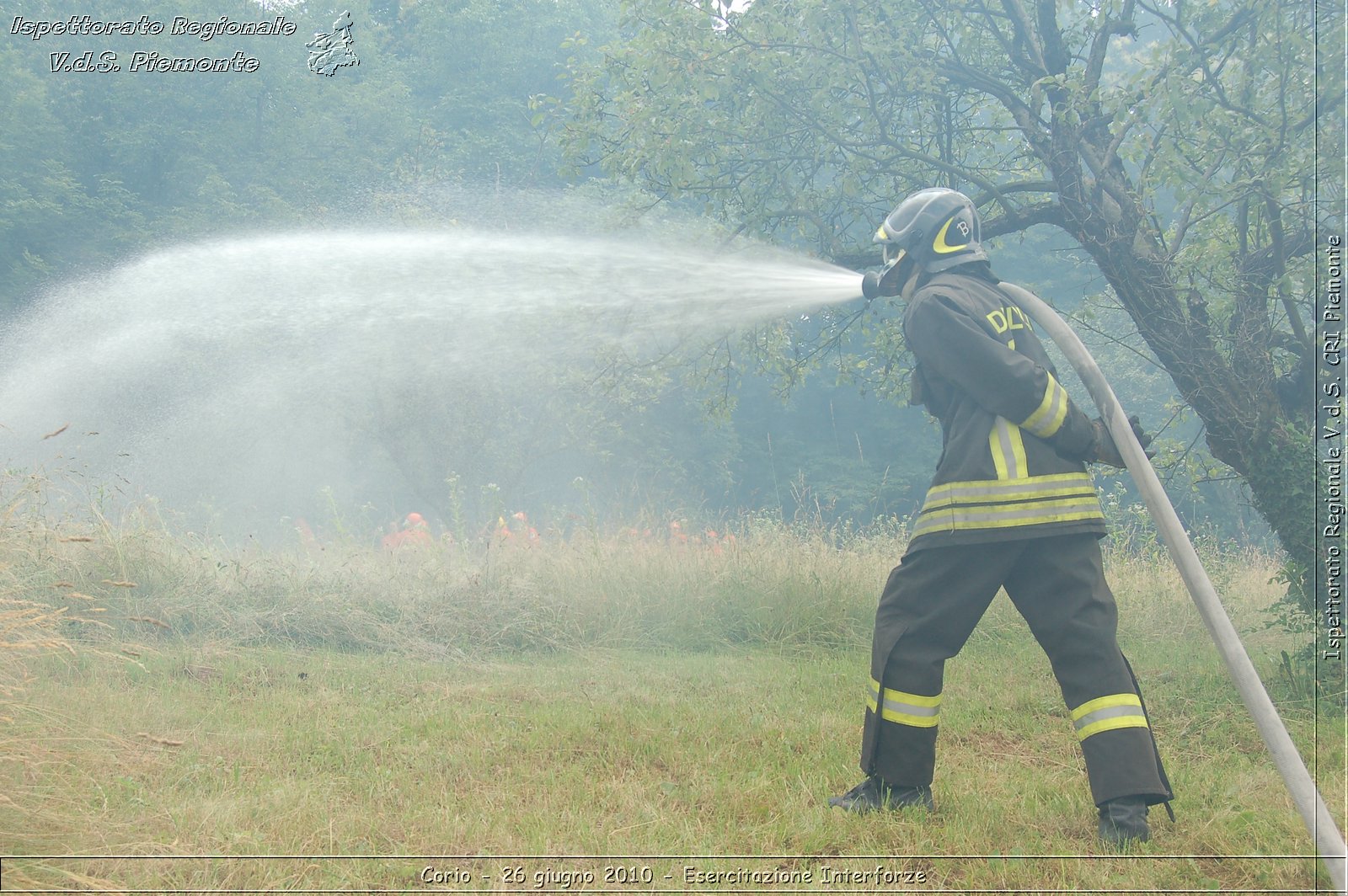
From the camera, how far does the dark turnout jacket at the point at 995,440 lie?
3.40 metres

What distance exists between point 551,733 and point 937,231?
2.56 metres

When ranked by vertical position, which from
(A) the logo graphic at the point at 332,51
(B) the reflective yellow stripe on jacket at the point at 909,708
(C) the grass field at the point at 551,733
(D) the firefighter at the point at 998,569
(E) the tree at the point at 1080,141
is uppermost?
(A) the logo graphic at the point at 332,51

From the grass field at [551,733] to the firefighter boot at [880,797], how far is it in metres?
0.07

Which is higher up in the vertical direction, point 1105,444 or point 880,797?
point 1105,444

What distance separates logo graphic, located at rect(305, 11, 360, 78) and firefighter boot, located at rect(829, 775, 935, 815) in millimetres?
17046

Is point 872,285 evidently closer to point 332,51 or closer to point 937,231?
point 937,231

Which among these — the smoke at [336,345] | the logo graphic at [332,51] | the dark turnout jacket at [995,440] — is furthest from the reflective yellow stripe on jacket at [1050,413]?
the logo graphic at [332,51]

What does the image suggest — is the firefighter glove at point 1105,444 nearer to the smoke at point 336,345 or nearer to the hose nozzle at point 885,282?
the hose nozzle at point 885,282

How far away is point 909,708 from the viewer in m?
3.46

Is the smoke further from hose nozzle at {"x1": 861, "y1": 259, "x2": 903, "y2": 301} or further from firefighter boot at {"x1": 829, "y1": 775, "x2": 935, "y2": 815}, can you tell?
firefighter boot at {"x1": 829, "y1": 775, "x2": 935, "y2": 815}

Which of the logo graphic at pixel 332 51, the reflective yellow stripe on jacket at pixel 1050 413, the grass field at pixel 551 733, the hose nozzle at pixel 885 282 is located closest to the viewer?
the grass field at pixel 551 733

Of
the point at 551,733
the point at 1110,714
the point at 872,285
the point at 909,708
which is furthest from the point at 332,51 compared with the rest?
the point at 1110,714

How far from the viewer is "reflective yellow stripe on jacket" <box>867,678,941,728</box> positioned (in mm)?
3455

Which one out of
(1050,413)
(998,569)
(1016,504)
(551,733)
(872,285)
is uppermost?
(872,285)
